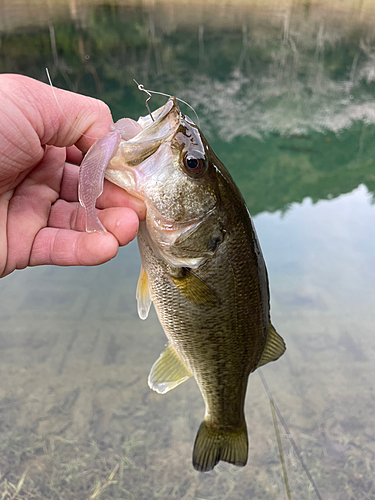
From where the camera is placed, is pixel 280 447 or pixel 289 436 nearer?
pixel 280 447

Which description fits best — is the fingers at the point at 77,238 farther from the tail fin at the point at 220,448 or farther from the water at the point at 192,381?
the water at the point at 192,381

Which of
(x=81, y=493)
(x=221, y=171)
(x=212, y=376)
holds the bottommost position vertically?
(x=81, y=493)

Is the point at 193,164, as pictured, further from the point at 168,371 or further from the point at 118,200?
the point at 168,371

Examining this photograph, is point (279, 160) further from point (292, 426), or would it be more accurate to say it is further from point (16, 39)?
point (16, 39)

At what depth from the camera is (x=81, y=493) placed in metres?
3.22

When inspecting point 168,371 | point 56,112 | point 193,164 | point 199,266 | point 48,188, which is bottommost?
point 168,371

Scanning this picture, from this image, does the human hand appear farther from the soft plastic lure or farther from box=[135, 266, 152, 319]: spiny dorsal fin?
box=[135, 266, 152, 319]: spiny dorsal fin

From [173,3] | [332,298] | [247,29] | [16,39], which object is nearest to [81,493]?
[332,298]

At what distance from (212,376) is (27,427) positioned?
2.75 meters

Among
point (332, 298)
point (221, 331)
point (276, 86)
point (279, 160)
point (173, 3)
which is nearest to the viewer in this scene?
point (221, 331)

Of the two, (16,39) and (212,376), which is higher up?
(212,376)

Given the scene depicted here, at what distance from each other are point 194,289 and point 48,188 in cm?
88

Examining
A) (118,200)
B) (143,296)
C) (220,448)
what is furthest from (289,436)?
(118,200)

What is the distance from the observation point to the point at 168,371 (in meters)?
1.91
